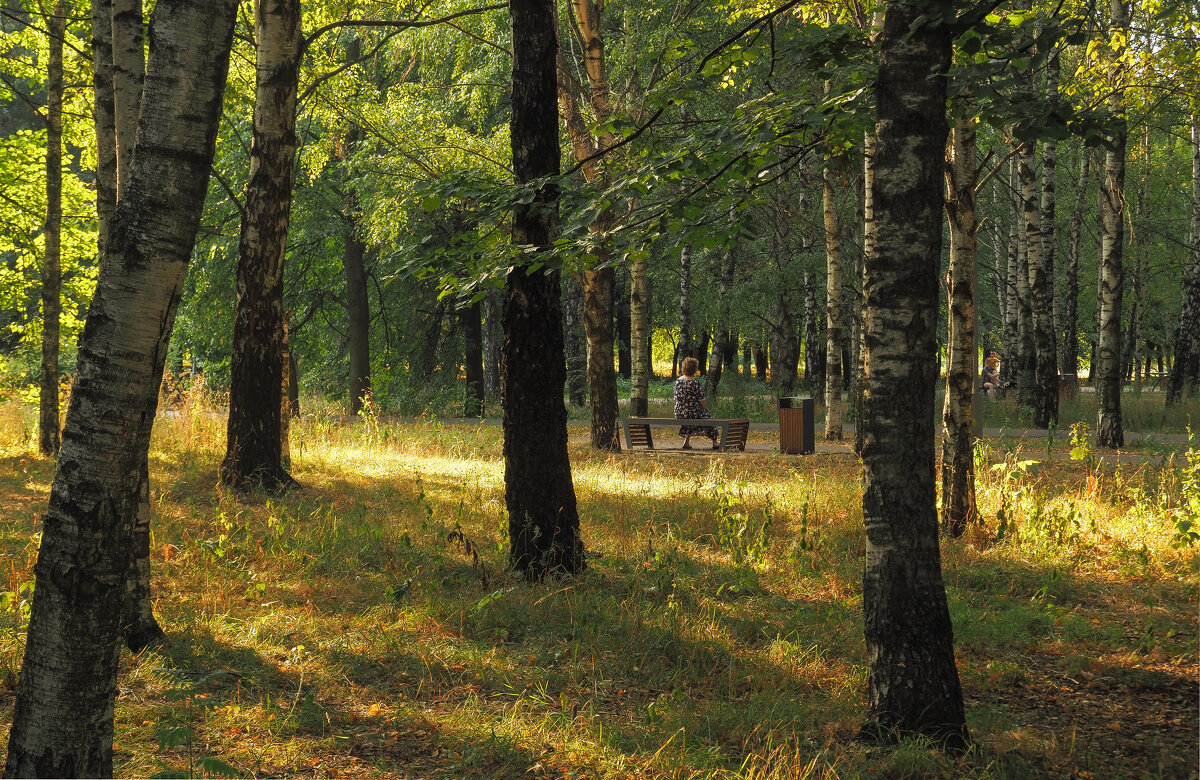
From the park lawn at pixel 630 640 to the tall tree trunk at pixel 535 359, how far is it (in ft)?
1.35

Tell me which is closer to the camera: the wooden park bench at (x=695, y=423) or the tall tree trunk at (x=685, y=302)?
the wooden park bench at (x=695, y=423)

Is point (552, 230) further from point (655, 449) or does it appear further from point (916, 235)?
point (655, 449)

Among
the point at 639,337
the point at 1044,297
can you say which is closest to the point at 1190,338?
the point at 1044,297

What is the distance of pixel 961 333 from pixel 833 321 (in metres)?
8.14

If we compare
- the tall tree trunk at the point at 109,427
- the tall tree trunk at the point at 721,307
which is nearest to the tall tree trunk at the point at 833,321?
the tall tree trunk at the point at 721,307

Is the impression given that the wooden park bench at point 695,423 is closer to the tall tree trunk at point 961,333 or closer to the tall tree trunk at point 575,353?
the tall tree trunk at point 961,333

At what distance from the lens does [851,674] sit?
5336 millimetres

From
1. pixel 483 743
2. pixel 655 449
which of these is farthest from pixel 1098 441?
pixel 483 743

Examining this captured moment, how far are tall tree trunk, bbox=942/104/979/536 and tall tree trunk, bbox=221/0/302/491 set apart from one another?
6.86 meters

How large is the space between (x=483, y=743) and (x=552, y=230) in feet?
12.9

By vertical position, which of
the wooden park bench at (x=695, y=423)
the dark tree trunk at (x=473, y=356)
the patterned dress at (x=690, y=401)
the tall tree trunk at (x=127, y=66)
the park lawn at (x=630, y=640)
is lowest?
the park lawn at (x=630, y=640)

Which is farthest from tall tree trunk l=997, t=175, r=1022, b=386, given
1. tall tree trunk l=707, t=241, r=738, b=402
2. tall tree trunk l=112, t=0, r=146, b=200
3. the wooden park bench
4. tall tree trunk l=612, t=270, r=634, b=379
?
tall tree trunk l=112, t=0, r=146, b=200

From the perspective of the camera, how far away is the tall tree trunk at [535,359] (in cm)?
682

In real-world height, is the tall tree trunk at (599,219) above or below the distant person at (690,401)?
above
